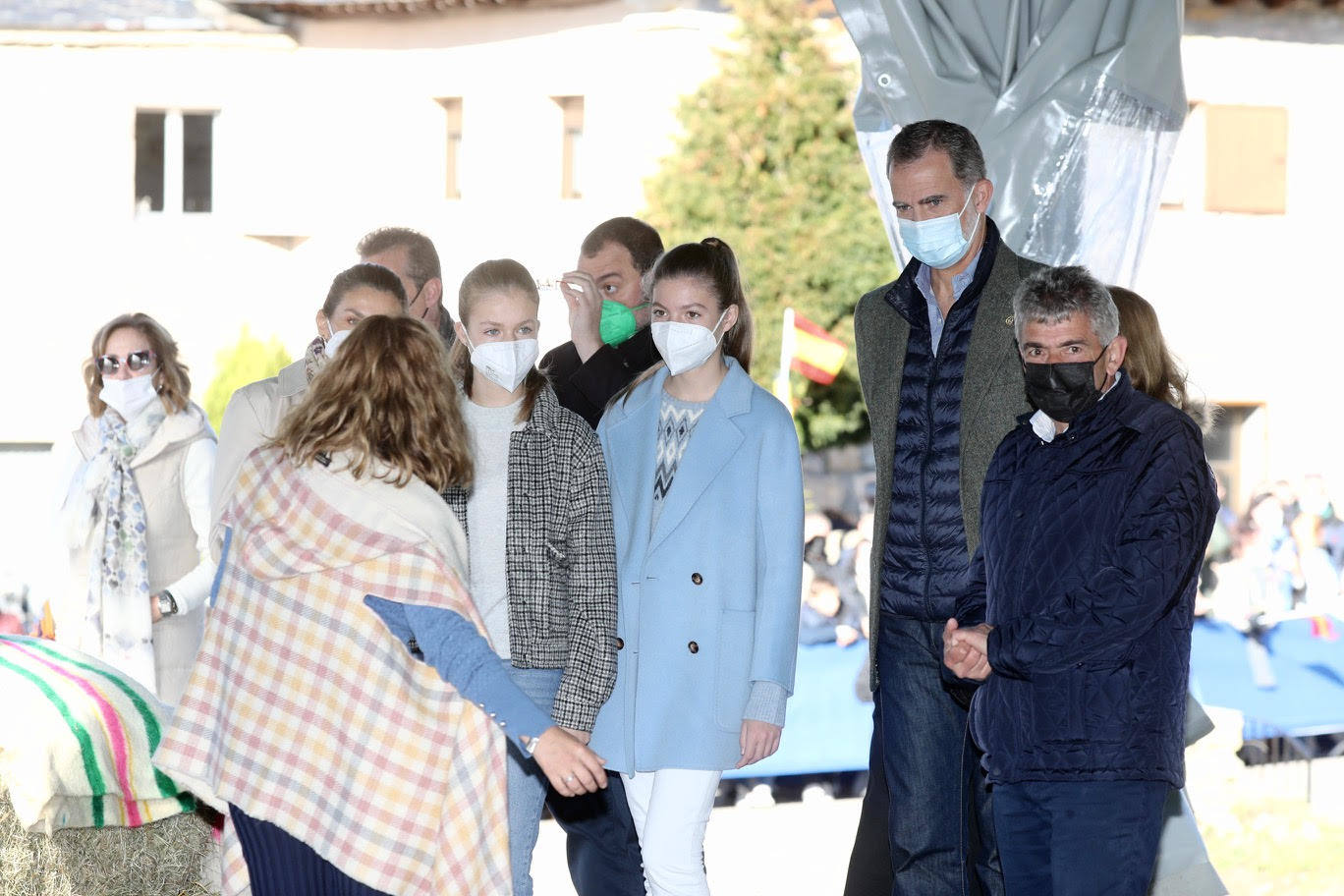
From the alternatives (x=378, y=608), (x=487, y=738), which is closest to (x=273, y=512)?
(x=378, y=608)

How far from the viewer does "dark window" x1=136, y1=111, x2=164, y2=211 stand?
21031 mm

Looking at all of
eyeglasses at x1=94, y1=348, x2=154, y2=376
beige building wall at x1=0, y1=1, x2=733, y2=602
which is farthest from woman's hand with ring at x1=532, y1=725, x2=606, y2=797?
beige building wall at x1=0, y1=1, x2=733, y2=602

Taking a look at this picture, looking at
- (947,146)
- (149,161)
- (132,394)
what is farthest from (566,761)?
(149,161)

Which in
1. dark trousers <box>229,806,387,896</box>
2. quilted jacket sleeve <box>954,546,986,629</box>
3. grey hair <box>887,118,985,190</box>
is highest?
grey hair <box>887,118,985,190</box>

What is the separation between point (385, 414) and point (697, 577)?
1.20m

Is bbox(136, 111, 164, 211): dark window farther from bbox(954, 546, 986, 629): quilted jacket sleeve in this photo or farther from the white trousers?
bbox(954, 546, 986, 629): quilted jacket sleeve

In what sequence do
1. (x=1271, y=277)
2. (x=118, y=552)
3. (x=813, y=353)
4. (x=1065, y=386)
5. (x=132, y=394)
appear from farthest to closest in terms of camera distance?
(x=1271, y=277) → (x=813, y=353) → (x=132, y=394) → (x=118, y=552) → (x=1065, y=386)

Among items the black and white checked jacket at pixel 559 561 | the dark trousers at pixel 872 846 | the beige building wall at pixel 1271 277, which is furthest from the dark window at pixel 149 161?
the black and white checked jacket at pixel 559 561

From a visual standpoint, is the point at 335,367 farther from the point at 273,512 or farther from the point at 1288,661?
the point at 1288,661

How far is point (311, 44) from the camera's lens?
21.1 metres

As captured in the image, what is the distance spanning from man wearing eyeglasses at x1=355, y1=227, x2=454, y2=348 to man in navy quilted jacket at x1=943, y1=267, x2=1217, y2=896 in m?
2.19

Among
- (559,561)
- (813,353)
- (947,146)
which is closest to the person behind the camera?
(559,561)

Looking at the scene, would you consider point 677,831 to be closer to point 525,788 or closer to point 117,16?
point 525,788

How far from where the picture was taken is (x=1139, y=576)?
3.49 meters
